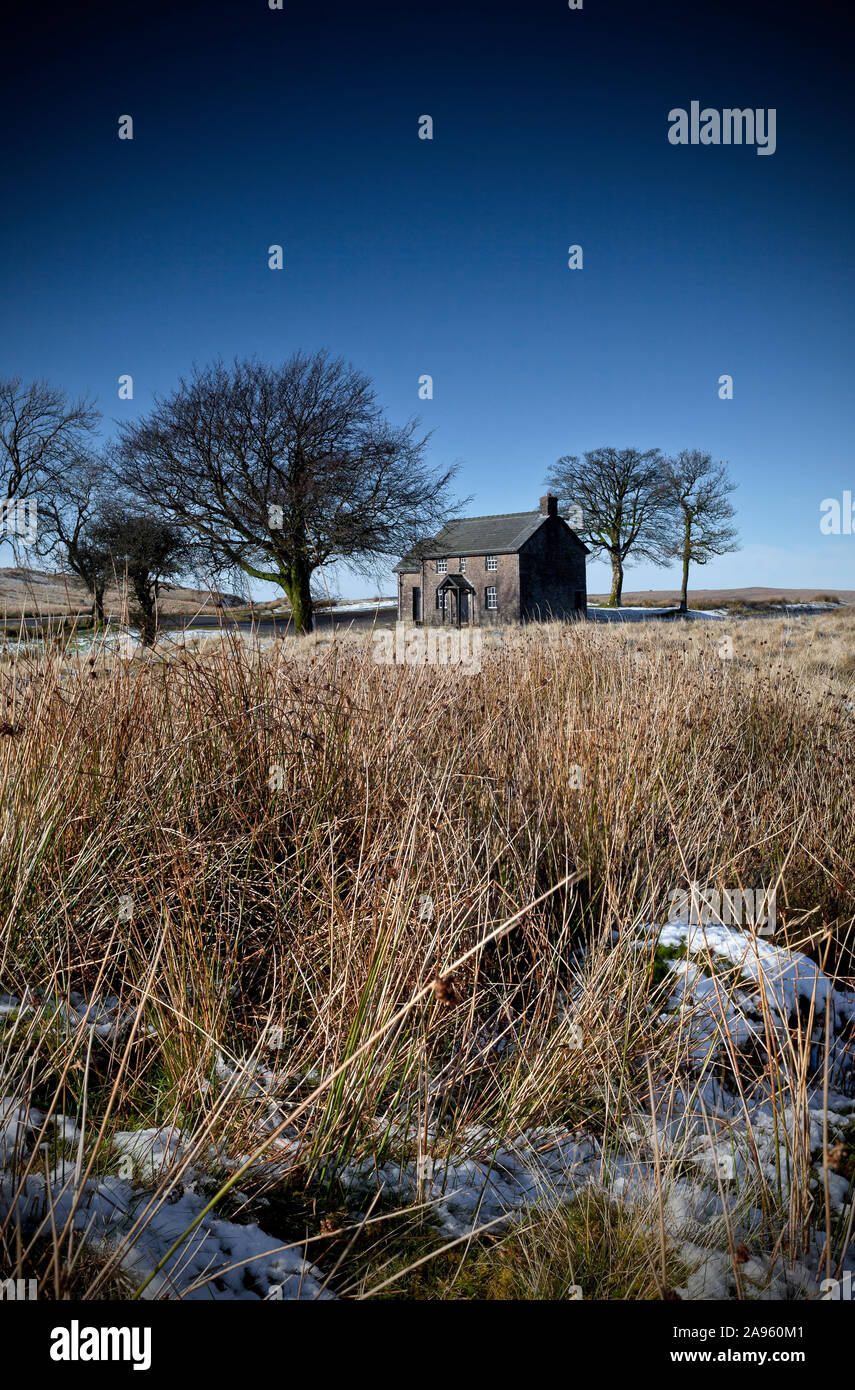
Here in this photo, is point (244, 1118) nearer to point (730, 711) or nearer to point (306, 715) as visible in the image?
point (306, 715)

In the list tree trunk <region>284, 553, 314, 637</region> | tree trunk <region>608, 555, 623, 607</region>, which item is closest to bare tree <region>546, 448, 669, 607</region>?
tree trunk <region>608, 555, 623, 607</region>

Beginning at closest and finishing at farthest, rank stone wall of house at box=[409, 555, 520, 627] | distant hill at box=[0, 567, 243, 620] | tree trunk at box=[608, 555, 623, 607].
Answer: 1. distant hill at box=[0, 567, 243, 620]
2. stone wall of house at box=[409, 555, 520, 627]
3. tree trunk at box=[608, 555, 623, 607]

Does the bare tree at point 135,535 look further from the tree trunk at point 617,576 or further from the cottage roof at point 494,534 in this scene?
the tree trunk at point 617,576

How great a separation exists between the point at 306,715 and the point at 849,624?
2258cm

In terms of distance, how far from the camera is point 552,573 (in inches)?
1565

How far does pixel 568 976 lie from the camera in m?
2.53

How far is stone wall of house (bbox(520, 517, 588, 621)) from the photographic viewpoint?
37781 millimetres

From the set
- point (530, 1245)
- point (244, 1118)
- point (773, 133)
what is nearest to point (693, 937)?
point (530, 1245)

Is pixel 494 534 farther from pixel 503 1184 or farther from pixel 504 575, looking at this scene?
pixel 503 1184

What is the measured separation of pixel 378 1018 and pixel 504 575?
37859 millimetres

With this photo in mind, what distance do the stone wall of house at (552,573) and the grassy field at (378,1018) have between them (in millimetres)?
33453

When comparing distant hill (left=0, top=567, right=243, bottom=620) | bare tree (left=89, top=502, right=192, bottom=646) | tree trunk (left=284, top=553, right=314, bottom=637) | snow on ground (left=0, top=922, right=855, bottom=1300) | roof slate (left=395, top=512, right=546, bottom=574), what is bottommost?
snow on ground (left=0, top=922, right=855, bottom=1300)

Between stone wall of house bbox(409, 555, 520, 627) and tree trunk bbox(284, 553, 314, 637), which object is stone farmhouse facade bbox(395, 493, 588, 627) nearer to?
stone wall of house bbox(409, 555, 520, 627)

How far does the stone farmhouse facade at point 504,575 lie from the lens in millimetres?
37719
